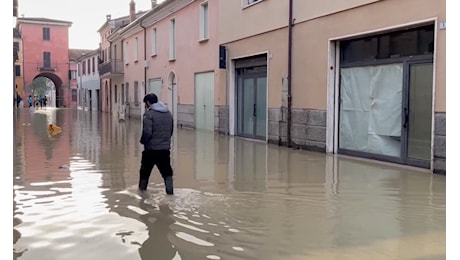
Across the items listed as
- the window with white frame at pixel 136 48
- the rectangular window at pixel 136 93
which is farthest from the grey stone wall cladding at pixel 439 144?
the rectangular window at pixel 136 93

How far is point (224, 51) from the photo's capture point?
16.5 meters

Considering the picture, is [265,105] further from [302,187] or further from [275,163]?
[302,187]

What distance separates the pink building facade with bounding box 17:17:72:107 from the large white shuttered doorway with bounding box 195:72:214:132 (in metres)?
43.5

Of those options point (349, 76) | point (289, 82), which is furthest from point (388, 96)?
point (289, 82)

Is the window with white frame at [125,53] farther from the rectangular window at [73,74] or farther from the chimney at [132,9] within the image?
the rectangular window at [73,74]

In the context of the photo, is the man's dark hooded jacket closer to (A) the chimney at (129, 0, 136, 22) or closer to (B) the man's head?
(B) the man's head

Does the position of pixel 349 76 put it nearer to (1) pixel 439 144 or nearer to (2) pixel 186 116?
(1) pixel 439 144

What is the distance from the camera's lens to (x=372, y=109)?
1017 cm

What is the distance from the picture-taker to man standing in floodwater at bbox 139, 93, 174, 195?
252 inches

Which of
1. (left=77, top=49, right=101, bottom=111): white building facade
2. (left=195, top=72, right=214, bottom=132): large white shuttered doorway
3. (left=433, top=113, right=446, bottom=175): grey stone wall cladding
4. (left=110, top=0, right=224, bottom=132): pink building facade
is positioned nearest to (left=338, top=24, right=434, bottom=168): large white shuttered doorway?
(left=433, top=113, right=446, bottom=175): grey stone wall cladding

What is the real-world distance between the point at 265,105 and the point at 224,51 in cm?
313

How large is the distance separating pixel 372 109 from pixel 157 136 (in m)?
5.48

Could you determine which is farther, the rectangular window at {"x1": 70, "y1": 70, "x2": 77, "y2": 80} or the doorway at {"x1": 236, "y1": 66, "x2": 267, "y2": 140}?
the rectangular window at {"x1": 70, "y1": 70, "x2": 77, "y2": 80}
